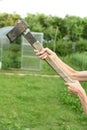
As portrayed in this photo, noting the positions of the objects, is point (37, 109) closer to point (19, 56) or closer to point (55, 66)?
point (55, 66)

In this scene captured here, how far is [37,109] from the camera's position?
9734 mm

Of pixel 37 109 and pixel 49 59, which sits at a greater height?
pixel 49 59

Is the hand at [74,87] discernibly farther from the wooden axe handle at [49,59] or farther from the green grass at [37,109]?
the green grass at [37,109]

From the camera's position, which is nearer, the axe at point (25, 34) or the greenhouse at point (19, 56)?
the axe at point (25, 34)

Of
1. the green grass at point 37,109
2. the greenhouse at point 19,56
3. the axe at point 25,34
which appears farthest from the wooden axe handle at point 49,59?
the greenhouse at point 19,56

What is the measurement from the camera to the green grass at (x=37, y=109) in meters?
7.90

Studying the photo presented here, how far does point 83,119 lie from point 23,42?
39.4ft

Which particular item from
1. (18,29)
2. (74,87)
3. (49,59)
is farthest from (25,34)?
(74,87)

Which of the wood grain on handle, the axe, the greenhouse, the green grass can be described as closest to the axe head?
the axe

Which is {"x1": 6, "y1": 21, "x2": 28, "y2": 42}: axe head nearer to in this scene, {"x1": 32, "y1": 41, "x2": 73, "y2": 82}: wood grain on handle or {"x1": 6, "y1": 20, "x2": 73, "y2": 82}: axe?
{"x1": 6, "y1": 20, "x2": 73, "y2": 82}: axe

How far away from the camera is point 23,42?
20391mm

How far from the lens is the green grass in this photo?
7902 millimetres

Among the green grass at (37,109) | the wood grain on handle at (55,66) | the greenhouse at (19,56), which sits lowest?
the greenhouse at (19,56)

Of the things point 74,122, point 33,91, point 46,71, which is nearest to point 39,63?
point 46,71
